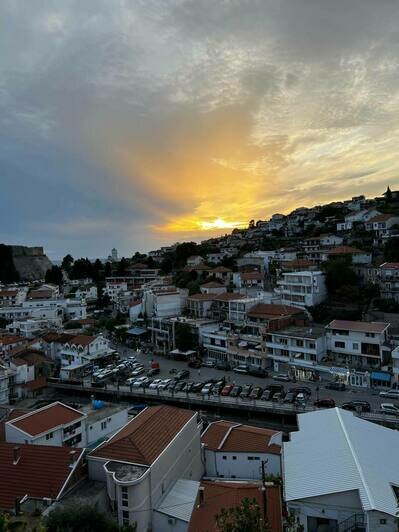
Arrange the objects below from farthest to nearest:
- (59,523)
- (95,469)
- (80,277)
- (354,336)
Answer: (80,277) → (354,336) → (95,469) → (59,523)

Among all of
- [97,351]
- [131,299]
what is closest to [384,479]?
[97,351]

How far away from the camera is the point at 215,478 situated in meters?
18.8

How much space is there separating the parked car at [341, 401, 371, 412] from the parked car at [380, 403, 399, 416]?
0.82 m

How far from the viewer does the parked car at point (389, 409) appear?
2291 cm

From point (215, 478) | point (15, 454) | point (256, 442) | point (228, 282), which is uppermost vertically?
point (228, 282)

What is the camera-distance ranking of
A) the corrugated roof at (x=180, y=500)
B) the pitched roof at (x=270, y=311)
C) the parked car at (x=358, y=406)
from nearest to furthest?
1. the corrugated roof at (x=180, y=500)
2. the parked car at (x=358, y=406)
3. the pitched roof at (x=270, y=311)

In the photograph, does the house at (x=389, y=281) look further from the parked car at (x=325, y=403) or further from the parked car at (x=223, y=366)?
the parked car at (x=325, y=403)

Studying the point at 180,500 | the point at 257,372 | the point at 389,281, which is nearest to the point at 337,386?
the point at 257,372

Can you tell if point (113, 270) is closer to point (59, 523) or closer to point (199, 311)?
point (199, 311)

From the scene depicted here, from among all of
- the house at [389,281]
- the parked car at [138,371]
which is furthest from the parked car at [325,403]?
the house at [389,281]

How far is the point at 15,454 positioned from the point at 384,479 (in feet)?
43.5

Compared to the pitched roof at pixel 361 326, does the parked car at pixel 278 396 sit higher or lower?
lower

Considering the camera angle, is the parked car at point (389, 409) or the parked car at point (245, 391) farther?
the parked car at point (245, 391)

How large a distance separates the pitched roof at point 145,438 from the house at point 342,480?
4728 millimetres
